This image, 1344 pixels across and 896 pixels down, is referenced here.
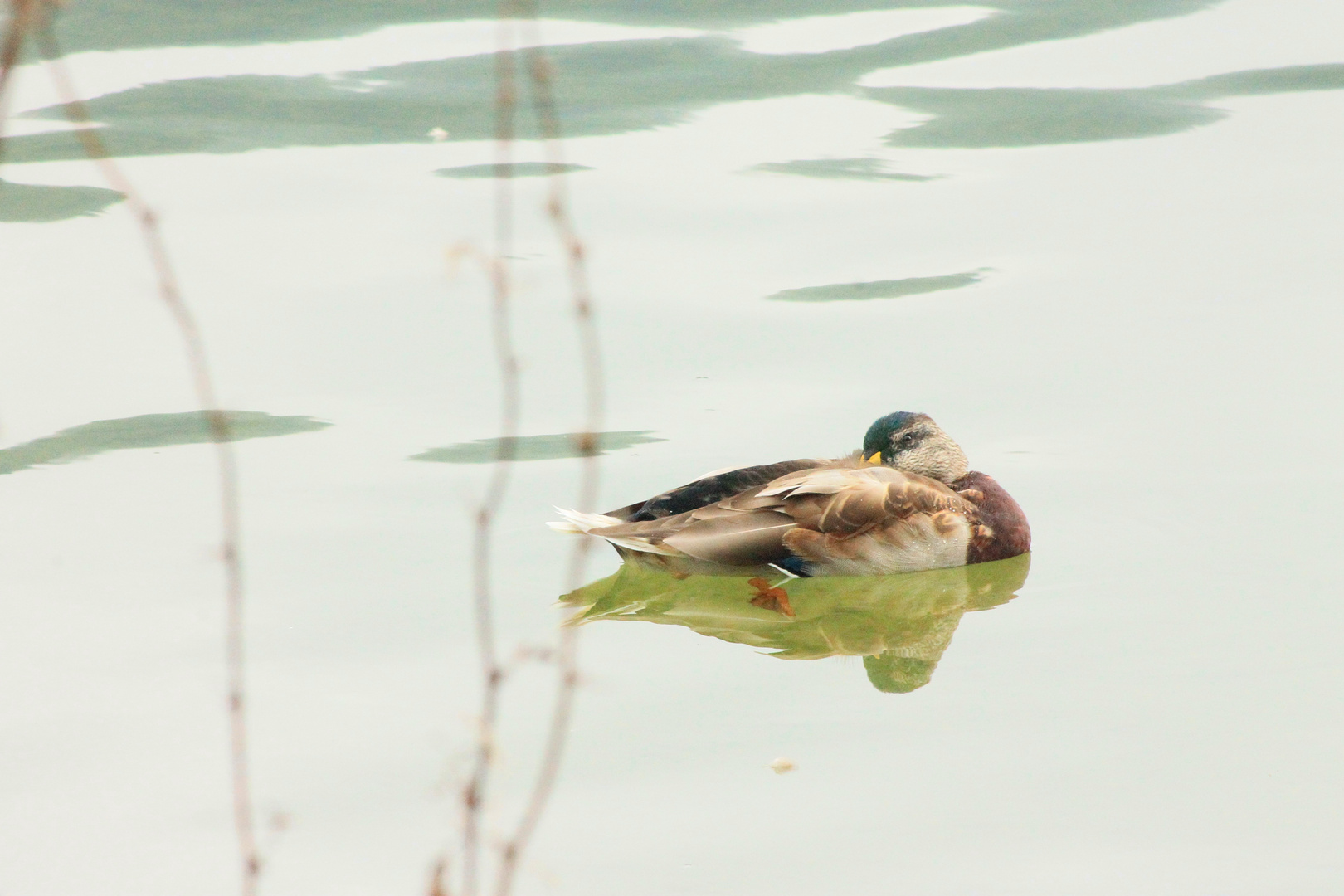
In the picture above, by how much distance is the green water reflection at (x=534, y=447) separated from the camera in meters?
5.93

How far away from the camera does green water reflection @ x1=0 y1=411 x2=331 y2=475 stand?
19.6 feet

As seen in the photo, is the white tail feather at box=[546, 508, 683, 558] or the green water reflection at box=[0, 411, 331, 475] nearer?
the white tail feather at box=[546, 508, 683, 558]

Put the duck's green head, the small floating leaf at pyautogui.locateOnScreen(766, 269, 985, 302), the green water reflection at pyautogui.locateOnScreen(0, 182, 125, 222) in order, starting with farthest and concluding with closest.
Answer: the green water reflection at pyautogui.locateOnScreen(0, 182, 125, 222), the small floating leaf at pyautogui.locateOnScreen(766, 269, 985, 302), the duck's green head

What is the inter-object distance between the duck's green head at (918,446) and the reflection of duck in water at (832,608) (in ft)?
1.15

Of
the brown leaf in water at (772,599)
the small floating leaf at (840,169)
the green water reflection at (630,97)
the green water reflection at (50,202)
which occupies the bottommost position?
the brown leaf in water at (772,599)

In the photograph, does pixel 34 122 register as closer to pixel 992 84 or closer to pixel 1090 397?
pixel 992 84

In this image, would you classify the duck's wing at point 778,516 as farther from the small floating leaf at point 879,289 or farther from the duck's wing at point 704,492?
the small floating leaf at point 879,289

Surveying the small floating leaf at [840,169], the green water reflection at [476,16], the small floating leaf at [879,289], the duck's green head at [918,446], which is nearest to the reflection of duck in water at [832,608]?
the duck's green head at [918,446]

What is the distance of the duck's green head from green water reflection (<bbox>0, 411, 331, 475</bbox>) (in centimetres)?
215

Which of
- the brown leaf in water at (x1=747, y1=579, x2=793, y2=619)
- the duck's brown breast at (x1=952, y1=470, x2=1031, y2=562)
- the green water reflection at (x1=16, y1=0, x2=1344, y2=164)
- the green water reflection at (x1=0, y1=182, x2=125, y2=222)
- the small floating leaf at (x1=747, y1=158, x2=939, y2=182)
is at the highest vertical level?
the green water reflection at (x1=16, y1=0, x2=1344, y2=164)

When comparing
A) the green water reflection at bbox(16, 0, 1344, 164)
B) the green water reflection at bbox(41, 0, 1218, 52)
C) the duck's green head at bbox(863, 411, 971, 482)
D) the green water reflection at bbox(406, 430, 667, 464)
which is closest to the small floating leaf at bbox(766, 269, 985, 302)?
the green water reflection at bbox(406, 430, 667, 464)

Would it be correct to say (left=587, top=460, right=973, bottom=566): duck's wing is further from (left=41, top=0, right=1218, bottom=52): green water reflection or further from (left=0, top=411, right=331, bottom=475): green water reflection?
(left=41, top=0, right=1218, bottom=52): green water reflection

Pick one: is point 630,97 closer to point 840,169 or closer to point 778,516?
point 840,169

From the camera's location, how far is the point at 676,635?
4.81 meters
